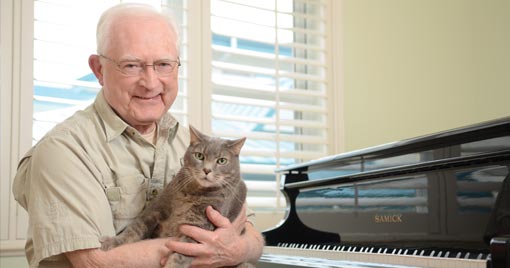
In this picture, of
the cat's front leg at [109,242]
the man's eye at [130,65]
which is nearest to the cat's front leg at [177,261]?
the cat's front leg at [109,242]

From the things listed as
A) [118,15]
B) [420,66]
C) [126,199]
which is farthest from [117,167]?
[420,66]

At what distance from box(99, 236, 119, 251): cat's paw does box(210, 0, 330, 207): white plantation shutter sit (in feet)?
5.38

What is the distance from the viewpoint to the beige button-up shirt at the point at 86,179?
4.93 feet

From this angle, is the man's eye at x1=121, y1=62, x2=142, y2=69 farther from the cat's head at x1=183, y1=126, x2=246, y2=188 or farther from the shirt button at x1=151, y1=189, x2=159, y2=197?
the shirt button at x1=151, y1=189, x2=159, y2=197

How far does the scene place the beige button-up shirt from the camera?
1504 mm

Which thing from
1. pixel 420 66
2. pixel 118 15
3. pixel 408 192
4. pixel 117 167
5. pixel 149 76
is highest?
pixel 420 66

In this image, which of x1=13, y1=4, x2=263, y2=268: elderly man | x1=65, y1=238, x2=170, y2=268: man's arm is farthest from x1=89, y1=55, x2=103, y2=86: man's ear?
x1=65, y1=238, x2=170, y2=268: man's arm

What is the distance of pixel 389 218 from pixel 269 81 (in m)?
1.51

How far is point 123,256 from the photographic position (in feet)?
5.00

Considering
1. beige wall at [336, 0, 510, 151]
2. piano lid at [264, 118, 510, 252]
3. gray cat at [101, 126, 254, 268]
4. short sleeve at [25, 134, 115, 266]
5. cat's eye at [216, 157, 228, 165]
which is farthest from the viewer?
beige wall at [336, 0, 510, 151]

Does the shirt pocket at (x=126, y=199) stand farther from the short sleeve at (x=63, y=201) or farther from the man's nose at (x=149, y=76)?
the man's nose at (x=149, y=76)

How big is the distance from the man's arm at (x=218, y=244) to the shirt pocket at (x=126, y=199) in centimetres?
18

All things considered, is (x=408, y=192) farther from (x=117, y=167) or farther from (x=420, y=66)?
(x=420, y=66)

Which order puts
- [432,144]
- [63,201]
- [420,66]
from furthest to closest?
[420,66] → [432,144] → [63,201]
